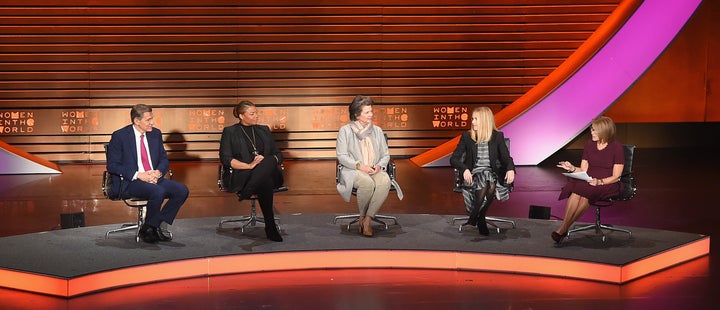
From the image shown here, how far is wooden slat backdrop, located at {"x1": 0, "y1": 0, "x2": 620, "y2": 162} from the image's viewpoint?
11148 millimetres

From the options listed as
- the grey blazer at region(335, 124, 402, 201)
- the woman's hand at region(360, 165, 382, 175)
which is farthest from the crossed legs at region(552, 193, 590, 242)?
the woman's hand at region(360, 165, 382, 175)

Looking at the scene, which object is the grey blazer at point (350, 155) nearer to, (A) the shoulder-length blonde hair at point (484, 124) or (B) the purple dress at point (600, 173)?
(A) the shoulder-length blonde hair at point (484, 124)

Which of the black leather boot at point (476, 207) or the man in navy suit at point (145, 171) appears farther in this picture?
the black leather boot at point (476, 207)

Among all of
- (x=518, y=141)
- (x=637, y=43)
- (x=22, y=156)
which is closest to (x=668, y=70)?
(x=637, y=43)

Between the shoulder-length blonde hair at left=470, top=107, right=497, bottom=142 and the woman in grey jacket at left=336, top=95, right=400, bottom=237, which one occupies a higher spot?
the shoulder-length blonde hair at left=470, top=107, right=497, bottom=142

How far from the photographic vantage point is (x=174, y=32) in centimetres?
1127

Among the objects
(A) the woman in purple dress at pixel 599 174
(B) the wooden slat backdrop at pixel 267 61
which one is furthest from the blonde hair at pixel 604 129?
(B) the wooden slat backdrop at pixel 267 61

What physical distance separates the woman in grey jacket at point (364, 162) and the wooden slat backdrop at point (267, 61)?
543 centimetres

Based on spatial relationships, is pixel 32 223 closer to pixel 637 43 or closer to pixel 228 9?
pixel 228 9

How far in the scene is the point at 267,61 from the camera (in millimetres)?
11383

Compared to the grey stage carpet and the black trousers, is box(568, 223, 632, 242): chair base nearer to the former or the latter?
the grey stage carpet

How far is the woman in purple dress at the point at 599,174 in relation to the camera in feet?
18.0

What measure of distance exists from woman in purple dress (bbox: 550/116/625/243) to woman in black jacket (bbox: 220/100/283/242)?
1815 mm

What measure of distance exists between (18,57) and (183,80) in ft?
6.67
